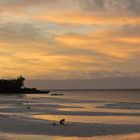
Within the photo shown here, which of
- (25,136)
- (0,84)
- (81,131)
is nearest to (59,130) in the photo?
(81,131)

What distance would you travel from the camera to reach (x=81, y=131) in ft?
107

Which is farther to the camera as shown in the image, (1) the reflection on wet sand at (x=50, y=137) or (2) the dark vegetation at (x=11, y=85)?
(2) the dark vegetation at (x=11, y=85)

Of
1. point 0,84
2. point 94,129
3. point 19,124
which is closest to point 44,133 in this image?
point 94,129

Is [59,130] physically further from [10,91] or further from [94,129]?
[10,91]

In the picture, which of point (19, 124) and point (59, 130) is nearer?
point (59, 130)

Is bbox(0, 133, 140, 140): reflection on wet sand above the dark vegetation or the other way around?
the other way around

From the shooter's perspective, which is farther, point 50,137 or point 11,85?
point 11,85

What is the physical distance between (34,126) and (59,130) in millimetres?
3388

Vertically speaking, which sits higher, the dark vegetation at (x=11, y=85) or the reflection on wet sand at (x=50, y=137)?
the dark vegetation at (x=11, y=85)

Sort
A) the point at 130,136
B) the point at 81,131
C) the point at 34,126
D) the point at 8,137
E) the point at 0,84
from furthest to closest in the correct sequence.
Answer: the point at 0,84, the point at 34,126, the point at 81,131, the point at 130,136, the point at 8,137

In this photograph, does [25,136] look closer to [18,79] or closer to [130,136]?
[130,136]

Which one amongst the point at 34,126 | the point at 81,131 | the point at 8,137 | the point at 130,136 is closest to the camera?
the point at 8,137

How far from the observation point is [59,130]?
33844 mm

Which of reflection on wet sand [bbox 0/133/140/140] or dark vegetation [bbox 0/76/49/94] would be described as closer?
reflection on wet sand [bbox 0/133/140/140]
